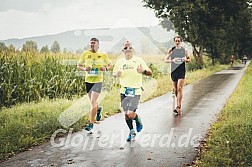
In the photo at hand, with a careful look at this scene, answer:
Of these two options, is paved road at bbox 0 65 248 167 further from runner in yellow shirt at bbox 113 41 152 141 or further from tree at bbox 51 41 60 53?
tree at bbox 51 41 60 53

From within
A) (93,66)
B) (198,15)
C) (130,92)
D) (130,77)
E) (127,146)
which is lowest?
(127,146)

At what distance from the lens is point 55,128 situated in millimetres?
7613

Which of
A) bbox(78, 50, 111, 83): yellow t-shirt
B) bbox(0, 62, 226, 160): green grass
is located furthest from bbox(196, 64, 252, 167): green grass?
bbox(0, 62, 226, 160): green grass

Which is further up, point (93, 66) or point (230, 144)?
point (93, 66)

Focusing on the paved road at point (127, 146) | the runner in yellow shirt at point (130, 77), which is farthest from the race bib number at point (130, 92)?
the paved road at point (127, 146)

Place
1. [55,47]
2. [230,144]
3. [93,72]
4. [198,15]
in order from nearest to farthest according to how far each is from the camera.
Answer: [230,144] → [93,72] → [55,47] → [198,15]

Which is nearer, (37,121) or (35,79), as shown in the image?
(37,121)

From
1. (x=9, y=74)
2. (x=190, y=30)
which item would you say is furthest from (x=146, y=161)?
(x=190, y=30)

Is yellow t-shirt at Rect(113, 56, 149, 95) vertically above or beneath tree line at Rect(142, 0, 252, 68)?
beneath

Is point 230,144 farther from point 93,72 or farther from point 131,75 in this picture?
point 93,72

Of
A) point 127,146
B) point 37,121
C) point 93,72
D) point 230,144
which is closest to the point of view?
point 230,144

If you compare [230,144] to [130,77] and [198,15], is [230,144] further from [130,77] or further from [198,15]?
[198,15]

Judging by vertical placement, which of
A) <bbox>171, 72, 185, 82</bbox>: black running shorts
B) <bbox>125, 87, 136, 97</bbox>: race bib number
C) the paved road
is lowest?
the paved road

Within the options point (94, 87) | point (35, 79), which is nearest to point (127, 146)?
point (94, 87)
